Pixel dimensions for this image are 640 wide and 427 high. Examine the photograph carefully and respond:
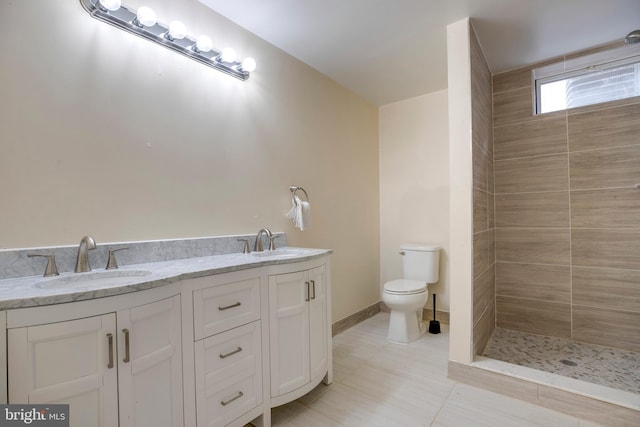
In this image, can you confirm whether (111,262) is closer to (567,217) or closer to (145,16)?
(145,16)

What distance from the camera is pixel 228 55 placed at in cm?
179

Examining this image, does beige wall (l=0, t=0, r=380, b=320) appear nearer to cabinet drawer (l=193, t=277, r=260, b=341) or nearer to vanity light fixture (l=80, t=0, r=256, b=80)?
vanity light fixture (l=80, t=0, r=256, b=80)

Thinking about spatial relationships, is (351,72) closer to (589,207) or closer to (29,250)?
(589,207)

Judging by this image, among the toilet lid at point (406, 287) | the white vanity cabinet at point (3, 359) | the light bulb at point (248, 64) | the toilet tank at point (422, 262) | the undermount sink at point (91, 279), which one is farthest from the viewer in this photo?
the toilet tank at point (422, 262)

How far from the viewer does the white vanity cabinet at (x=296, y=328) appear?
1.51 metres

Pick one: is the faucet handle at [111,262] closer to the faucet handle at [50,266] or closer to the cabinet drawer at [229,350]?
the faucet handle at [50,266]

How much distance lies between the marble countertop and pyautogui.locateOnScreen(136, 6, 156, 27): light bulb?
45.7 inches

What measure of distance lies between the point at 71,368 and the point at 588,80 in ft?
11.8

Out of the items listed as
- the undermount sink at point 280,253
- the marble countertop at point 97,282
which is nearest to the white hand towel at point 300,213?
the undermount sink at point 280,253

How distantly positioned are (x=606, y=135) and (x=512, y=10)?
128 centimetres

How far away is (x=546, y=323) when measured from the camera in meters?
2.54

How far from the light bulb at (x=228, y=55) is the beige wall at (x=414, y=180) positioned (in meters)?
1.97

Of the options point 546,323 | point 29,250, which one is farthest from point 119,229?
point 546,323

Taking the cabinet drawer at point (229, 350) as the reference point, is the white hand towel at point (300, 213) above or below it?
above
